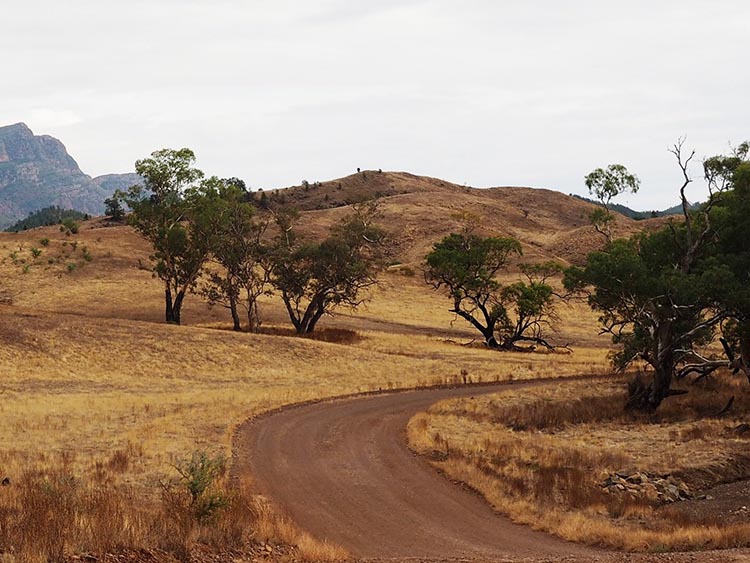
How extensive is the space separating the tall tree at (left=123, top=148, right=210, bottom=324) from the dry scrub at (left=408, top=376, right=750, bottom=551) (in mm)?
35181

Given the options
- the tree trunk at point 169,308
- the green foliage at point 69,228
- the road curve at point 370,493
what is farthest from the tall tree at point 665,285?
the green foliage at point 69,228

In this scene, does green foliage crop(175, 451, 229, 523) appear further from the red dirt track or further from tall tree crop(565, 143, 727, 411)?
tall tree crop(565, 143, 727, 411)

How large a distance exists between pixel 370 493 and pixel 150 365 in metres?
31.4

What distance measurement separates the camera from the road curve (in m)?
14.5

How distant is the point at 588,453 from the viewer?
24234 millimetres

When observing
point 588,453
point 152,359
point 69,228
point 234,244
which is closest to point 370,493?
point 588,453

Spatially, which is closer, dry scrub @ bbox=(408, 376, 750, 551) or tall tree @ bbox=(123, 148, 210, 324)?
dry scrub @ bbox=(408, 376, 750, 551)

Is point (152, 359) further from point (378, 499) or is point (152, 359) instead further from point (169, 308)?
point (378, 499)

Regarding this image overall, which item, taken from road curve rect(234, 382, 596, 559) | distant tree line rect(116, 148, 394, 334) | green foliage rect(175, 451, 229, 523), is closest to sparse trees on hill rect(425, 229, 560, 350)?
distant tree line rect(116, 148, 394, 334)

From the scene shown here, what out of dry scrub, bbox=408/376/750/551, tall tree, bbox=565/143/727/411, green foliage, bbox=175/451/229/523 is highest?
tall tree, bbox=565/143/727/411

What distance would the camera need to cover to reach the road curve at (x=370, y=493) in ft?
47.5

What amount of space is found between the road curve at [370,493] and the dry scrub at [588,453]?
88cm

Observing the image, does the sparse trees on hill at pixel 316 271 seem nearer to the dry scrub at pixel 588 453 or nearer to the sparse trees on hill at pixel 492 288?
the sparse trees on hill at pixel 492 288

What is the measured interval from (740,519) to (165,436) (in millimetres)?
18169
